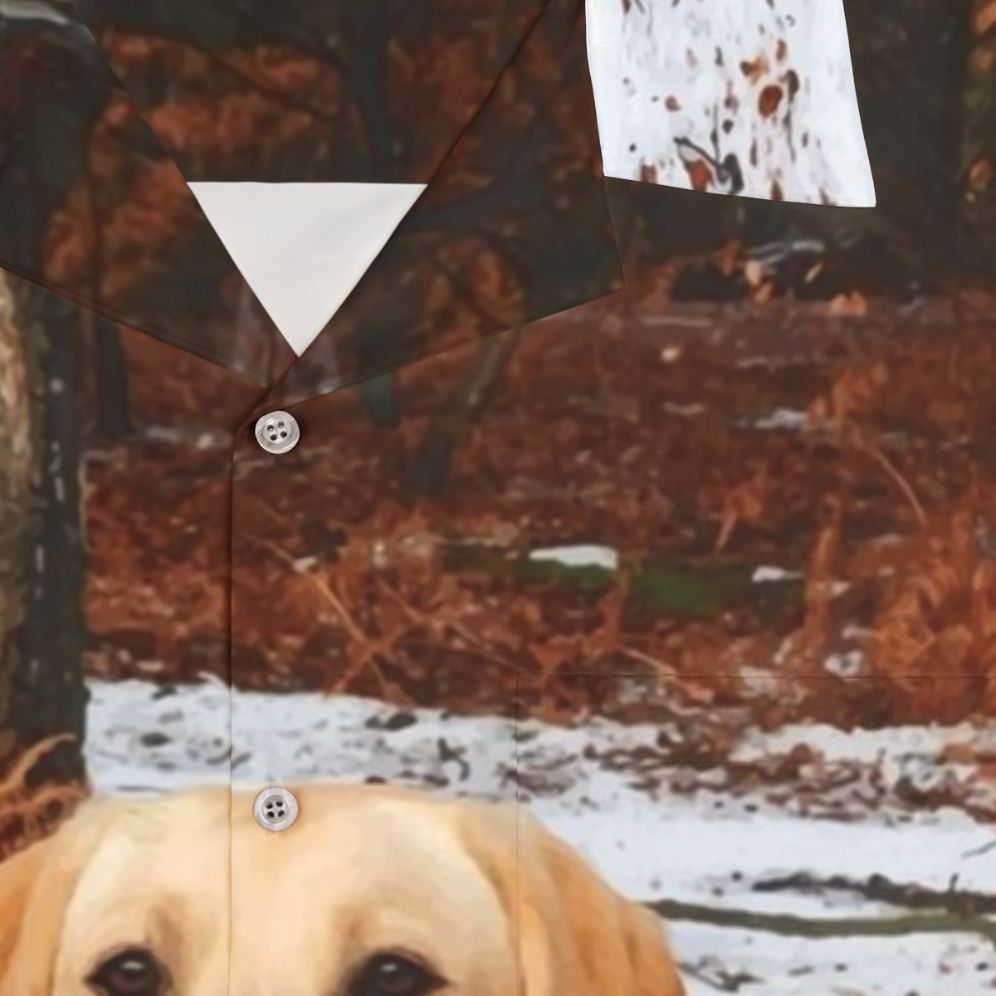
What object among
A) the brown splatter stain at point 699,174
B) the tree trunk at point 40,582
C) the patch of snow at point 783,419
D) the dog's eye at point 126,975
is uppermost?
the brown splatter stain at point 699,174

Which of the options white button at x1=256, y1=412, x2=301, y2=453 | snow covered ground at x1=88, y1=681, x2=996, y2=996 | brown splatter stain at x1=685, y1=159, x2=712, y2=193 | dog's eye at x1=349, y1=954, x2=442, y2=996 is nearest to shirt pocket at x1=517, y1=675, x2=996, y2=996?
snow covered ground at x1=88, y1=681, x2=996, y2=996

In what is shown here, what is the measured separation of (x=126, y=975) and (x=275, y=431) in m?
0.36

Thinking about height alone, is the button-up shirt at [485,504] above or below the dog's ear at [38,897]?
above

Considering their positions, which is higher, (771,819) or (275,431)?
(275,431)

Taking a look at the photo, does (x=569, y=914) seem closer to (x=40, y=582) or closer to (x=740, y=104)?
(x=40, y=582)

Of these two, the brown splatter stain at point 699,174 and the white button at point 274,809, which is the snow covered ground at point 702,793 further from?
the brown splatter stain at point 699,174

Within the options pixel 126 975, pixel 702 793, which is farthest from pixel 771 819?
pixel 126 975

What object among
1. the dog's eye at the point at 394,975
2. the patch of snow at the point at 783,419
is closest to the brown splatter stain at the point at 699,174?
the patch of snow at the point at 783,419

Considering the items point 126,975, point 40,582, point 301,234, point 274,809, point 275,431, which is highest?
point 301,234

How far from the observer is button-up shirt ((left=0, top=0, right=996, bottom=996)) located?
0.80 meters

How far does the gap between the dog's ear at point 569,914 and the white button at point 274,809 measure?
0.38ft

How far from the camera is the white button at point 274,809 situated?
0.79 meters

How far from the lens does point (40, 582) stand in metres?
0.80

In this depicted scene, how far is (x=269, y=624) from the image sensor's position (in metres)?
0.79
